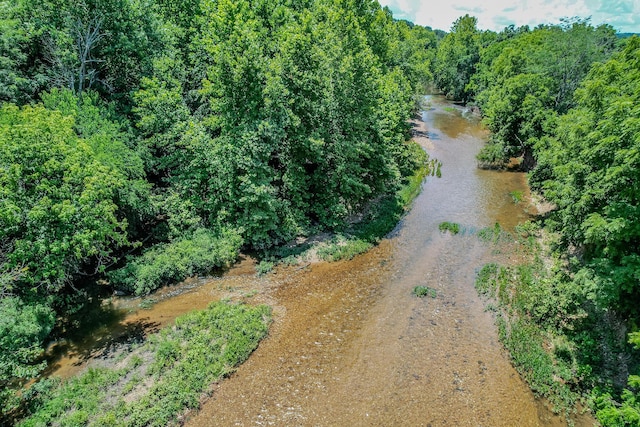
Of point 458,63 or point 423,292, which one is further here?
point 458,63

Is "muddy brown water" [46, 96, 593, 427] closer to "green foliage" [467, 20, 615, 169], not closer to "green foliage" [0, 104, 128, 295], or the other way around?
"green foliage" [0, 104, 128, 295]

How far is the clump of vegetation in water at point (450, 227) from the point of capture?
86.8ft

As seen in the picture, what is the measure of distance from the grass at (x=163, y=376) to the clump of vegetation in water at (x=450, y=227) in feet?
53.1

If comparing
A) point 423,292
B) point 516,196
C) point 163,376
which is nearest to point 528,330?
point 423,292

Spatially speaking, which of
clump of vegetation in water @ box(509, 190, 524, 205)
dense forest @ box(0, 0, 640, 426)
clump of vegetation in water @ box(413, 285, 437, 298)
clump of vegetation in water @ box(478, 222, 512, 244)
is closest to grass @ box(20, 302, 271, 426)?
dense forest @ box(0, 0, 640, 426)

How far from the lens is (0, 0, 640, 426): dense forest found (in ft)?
43.4

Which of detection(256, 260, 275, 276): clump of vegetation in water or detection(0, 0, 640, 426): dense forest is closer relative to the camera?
detection(0, 0, 640, 426): dense forest

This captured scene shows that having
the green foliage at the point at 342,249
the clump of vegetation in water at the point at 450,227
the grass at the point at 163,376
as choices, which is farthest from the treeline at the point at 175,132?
the clump of vegetation in water at the point at 450,227

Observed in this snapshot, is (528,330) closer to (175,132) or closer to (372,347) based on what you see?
(372,347)

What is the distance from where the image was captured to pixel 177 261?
19531 mm

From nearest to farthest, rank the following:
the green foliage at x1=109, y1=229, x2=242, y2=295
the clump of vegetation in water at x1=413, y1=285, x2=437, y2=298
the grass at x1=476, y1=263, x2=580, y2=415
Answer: the grass at x1=476, y1=263, x2=580, y2=415, the green foliage at x1=109, y1=229, x2=242, y2=295, the clump of vegetation in water at x1=413, y1=285, x2=437, y2=298

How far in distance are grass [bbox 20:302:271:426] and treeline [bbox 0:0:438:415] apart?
11.3 feet

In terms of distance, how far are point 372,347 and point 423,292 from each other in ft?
17.3

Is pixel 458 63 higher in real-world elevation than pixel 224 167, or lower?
higher
